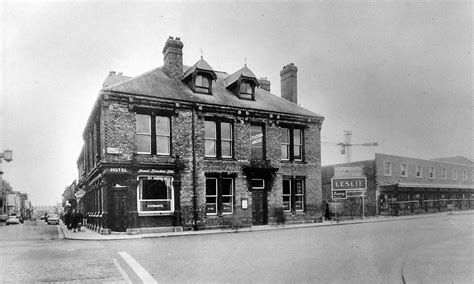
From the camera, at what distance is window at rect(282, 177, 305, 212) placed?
25641 millimetres

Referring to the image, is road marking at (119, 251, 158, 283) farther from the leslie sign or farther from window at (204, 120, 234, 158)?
the leslie sign

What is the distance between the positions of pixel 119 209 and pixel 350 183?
548 inches

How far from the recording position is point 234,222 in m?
23.1

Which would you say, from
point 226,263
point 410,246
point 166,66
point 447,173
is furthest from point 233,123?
point 447,173

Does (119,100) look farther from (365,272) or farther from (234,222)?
(365,272)

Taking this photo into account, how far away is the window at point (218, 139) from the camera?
75.8 ft

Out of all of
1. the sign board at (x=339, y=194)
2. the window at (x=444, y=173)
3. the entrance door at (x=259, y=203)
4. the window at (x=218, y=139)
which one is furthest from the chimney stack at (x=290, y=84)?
the window at (x=444, y=173)

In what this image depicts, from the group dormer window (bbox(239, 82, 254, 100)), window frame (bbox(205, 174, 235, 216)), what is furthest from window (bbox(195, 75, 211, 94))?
Result: window frame (bbox(205, 174, 235, 216))

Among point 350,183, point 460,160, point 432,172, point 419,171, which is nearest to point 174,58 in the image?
point 350,183

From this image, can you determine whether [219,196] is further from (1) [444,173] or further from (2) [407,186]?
(1) [444,173]

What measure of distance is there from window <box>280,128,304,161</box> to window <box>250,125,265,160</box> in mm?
1699

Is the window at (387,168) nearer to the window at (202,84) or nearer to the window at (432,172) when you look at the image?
the window at (432,172)

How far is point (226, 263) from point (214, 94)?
619 inches

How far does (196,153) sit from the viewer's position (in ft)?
73.2
